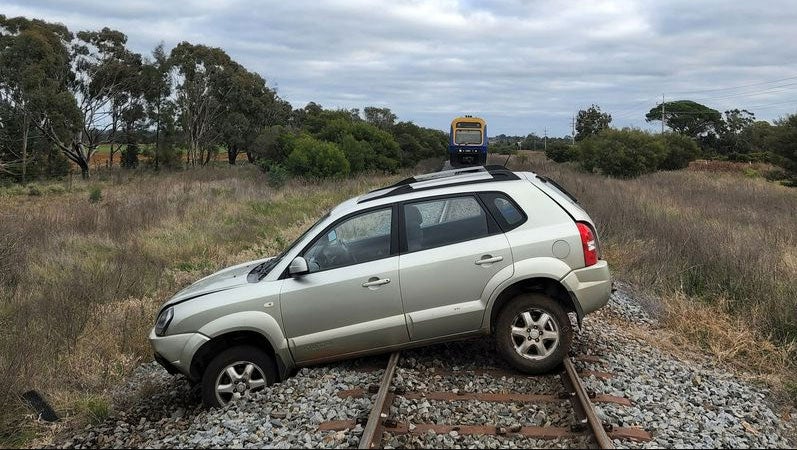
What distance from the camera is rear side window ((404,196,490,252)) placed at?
5.96 m

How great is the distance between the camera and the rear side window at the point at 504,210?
5.98 metres

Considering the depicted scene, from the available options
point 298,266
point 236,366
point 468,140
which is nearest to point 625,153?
point 468,140

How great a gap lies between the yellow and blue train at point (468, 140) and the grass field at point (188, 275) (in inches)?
840

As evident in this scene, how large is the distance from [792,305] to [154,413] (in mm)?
6987

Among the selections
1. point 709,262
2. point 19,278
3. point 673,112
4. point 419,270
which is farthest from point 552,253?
point 673,112

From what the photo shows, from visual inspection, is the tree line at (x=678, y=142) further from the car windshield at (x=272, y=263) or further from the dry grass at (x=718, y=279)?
the car windshield at (x=272, y=263)

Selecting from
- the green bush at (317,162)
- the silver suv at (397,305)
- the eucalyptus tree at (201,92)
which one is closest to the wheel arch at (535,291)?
the silver suv at (397,305)

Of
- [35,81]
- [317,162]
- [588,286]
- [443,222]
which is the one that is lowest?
[588,286]

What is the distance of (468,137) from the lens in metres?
42.9

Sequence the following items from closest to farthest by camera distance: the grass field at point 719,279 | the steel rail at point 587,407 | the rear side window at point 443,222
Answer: the steel rail at point 587,407, the rear side window at point 443,222, the grass field at point 719,279

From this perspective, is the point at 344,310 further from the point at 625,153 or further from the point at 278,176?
the point at 625,153

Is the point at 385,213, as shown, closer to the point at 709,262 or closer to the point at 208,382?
the point at 208,382

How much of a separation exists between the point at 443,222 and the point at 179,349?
2.66 meters

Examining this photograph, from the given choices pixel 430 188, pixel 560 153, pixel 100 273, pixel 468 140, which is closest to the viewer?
pixel 430 188
